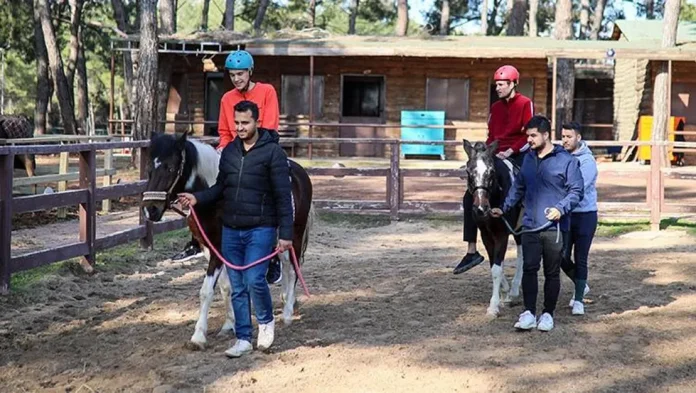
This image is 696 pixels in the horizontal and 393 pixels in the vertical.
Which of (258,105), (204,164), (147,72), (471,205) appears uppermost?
(147,72)

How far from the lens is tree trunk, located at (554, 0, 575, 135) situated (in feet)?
92.8

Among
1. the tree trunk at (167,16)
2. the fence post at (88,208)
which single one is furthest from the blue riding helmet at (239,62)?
the tree trunk at (167,16)

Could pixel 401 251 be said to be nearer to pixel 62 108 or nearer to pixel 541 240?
pixel 541 240

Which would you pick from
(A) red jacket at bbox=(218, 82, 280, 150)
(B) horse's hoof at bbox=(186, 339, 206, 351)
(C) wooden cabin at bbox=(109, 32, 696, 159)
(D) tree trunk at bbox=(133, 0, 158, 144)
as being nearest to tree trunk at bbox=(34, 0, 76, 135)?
(C) wooden cabin at bbox=(109, 32, 696, 159)

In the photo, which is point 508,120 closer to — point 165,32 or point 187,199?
point 187,199

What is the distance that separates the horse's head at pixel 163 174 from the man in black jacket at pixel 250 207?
165mm

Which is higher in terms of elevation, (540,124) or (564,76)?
(564,76)

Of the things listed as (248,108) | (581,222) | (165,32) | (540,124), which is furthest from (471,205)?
(165,32)

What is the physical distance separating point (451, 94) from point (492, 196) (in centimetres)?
1953

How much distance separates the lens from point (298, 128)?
1047 inches

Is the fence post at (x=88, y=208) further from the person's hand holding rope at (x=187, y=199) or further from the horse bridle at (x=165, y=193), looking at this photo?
the person's hand holding rope at (x=187, y=199)

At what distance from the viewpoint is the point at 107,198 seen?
31.2 feet

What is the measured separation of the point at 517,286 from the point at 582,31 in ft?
140

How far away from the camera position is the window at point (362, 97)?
26656 mm
